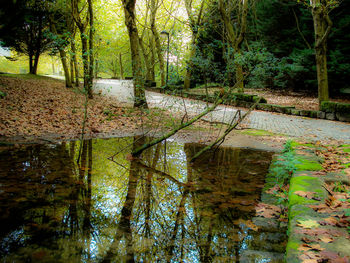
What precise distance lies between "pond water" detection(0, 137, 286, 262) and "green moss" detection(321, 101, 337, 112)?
8886 millimetres

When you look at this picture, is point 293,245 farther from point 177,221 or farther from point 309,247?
point 177,221

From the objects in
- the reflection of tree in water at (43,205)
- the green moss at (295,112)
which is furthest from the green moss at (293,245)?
the green moss at (295,112)

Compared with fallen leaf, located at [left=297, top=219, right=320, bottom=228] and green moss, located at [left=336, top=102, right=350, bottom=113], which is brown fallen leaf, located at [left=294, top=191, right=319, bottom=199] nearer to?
fallen leaf, located at [left=297, top=219, right=320, bottom=228]

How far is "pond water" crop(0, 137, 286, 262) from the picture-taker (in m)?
2.78

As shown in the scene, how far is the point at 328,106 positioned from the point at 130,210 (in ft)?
40.8

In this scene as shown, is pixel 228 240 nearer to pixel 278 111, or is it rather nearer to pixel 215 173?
pixel 215 173

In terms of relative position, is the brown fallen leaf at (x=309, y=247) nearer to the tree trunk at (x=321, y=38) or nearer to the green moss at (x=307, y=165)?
the green moss at (x=307, y=165)

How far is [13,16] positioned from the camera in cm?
242

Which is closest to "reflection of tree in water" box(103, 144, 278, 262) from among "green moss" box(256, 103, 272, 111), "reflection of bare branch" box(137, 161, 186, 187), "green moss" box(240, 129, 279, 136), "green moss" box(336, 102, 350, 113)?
"reflection of bare branch" box(137, 161, 186, 187)

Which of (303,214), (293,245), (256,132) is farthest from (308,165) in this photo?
(256,132)

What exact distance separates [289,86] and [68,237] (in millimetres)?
23503

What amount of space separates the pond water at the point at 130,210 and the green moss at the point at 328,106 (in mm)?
8886

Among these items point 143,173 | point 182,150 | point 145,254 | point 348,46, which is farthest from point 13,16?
point 348,46

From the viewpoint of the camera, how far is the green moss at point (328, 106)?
43.4 ft
